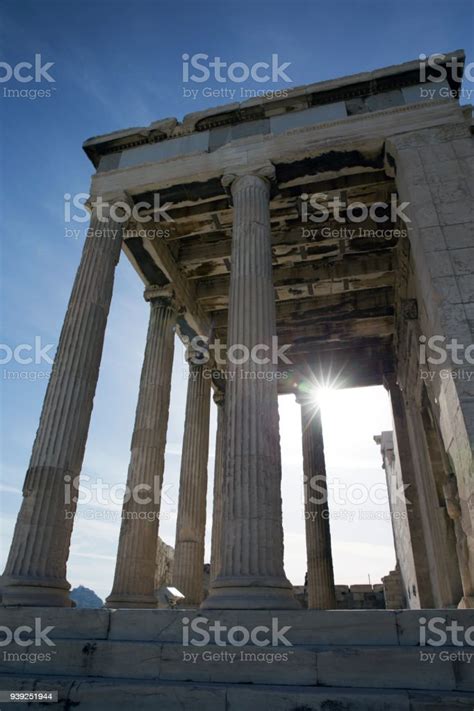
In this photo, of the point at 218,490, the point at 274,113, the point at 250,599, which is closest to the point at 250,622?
the point at 250,599

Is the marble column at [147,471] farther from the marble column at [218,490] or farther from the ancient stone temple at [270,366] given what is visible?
the marble column at [218,490]

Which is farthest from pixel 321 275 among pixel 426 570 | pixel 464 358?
pixel 426 570

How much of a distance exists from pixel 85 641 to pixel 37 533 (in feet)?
12.3

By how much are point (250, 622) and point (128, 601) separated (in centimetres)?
767

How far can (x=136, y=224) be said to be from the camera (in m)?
17.6

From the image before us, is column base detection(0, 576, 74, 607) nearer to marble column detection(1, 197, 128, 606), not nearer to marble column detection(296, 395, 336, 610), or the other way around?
marble column detection(1, 197, 128, 606)

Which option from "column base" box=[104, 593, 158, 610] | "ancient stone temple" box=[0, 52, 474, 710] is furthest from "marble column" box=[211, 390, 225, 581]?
"column base" box=[104, 593, 158, 610]

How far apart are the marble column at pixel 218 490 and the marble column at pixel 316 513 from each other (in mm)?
4632

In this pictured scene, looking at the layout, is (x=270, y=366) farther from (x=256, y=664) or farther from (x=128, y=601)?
(x=128, y=601)

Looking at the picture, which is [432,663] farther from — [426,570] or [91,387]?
[426,570]

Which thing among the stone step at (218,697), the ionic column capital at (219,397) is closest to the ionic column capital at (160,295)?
the ionic column capital at (219,397)

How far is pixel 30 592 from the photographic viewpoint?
33.5 feet

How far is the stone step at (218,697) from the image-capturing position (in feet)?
19.6

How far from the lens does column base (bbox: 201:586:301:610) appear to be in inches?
335
